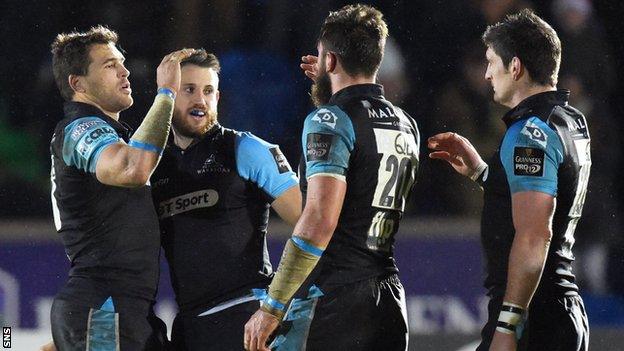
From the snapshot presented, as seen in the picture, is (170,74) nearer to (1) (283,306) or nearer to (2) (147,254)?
(2) (147,254)

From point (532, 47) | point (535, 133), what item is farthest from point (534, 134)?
point (532, 47)

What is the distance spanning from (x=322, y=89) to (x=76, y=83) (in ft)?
4.22

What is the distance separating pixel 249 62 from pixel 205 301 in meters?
4.21

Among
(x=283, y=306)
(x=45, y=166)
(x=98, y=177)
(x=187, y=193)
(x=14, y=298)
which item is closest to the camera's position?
(x=283, y=306)

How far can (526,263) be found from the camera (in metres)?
4.37

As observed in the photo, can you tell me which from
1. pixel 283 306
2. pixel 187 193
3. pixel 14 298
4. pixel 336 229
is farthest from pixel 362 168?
pixel 14 298

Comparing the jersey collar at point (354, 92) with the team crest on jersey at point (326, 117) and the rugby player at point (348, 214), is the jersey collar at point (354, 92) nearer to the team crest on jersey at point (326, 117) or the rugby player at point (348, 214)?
the rugby player at point (348, 214)

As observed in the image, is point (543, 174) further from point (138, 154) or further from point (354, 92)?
point (138, 154)

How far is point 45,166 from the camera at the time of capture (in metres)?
8.94

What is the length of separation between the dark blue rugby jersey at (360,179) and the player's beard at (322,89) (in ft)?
0.53

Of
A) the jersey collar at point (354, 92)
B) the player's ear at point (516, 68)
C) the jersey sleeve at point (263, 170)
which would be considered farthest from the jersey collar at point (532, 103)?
the jersey sleeve at point (263, 170)

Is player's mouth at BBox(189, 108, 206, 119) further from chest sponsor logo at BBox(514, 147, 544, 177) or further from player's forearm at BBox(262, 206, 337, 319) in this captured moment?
chest sponsor logo at BBox(514, 147, 544, 177)

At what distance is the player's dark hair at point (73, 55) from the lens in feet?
18.0

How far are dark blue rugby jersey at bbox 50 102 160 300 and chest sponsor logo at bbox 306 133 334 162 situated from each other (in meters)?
0.98
